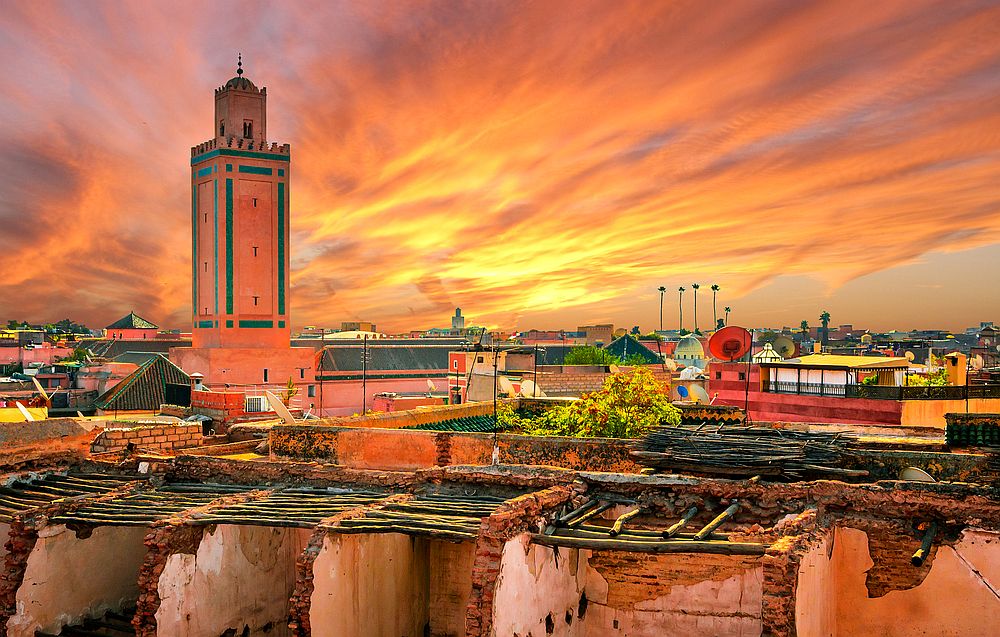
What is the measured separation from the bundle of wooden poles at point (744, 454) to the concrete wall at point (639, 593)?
5.45 feet

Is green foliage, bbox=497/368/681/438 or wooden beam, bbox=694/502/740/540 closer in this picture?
wooden beam, bbox=694/502/740/540

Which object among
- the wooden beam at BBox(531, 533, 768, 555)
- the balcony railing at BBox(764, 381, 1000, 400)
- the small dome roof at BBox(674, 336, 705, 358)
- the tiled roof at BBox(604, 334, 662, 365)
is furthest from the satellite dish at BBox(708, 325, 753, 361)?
the small dome roof at BBox(674, 336, 705, 358)

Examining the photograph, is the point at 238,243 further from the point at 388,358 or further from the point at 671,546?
the point at 671,546

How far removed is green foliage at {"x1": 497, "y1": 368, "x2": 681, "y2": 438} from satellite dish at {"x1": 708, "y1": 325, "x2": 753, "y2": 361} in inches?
345

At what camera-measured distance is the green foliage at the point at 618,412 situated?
16.6m

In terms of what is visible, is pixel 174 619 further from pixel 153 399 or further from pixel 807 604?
pixel 153 399

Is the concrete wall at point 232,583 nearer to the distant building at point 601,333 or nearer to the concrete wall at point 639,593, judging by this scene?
the concrete wall at point 639,593

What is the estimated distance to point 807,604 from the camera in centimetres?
735

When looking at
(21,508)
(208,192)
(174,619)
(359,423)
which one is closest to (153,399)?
(208,192)

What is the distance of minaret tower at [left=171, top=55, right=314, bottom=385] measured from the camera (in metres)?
42.6

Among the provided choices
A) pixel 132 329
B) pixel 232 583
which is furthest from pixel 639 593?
pixel 132 329

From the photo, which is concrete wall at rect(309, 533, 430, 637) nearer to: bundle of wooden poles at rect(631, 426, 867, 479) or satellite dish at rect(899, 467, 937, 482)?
bundle of wooden poles at rect(631, 426, 867, 479)

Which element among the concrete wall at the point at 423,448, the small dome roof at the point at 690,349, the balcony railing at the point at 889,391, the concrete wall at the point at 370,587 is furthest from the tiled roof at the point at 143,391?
the small dome roof at the point at 690,349

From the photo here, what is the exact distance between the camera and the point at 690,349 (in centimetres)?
7075
